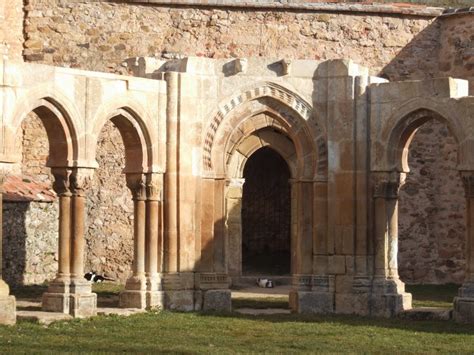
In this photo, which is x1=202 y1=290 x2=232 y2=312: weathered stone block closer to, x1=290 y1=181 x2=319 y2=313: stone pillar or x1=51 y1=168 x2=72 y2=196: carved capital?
x1=290 y1=181 x2=319 y2=313: stone pillar

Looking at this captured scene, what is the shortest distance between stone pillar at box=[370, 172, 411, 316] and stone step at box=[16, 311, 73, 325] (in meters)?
4.80


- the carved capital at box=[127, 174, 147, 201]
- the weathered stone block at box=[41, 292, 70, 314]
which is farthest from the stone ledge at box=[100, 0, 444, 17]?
the weathered stone block at box=[41, 292, 70, 314]

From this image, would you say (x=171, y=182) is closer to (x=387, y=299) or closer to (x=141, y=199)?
(x=141, y=199)

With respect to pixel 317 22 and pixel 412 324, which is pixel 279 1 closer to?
pixel 317 22

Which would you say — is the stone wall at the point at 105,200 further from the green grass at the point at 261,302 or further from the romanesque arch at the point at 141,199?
the romanesque arch at the point at 141,199

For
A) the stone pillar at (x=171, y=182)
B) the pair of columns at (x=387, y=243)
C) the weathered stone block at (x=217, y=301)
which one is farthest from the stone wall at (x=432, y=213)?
the stone pillar at (x=171, y=182)

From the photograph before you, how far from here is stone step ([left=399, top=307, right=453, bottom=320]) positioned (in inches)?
812

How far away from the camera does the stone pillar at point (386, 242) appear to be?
21.4m

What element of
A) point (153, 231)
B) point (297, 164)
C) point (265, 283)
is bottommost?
point (265, 283)

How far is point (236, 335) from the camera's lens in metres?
18.3

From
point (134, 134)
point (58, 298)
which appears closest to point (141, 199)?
point (134, 134)

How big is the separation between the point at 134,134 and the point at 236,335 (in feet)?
14.4

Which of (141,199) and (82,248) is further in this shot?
(141,199)

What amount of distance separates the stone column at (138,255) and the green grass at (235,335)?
0.76 metres
